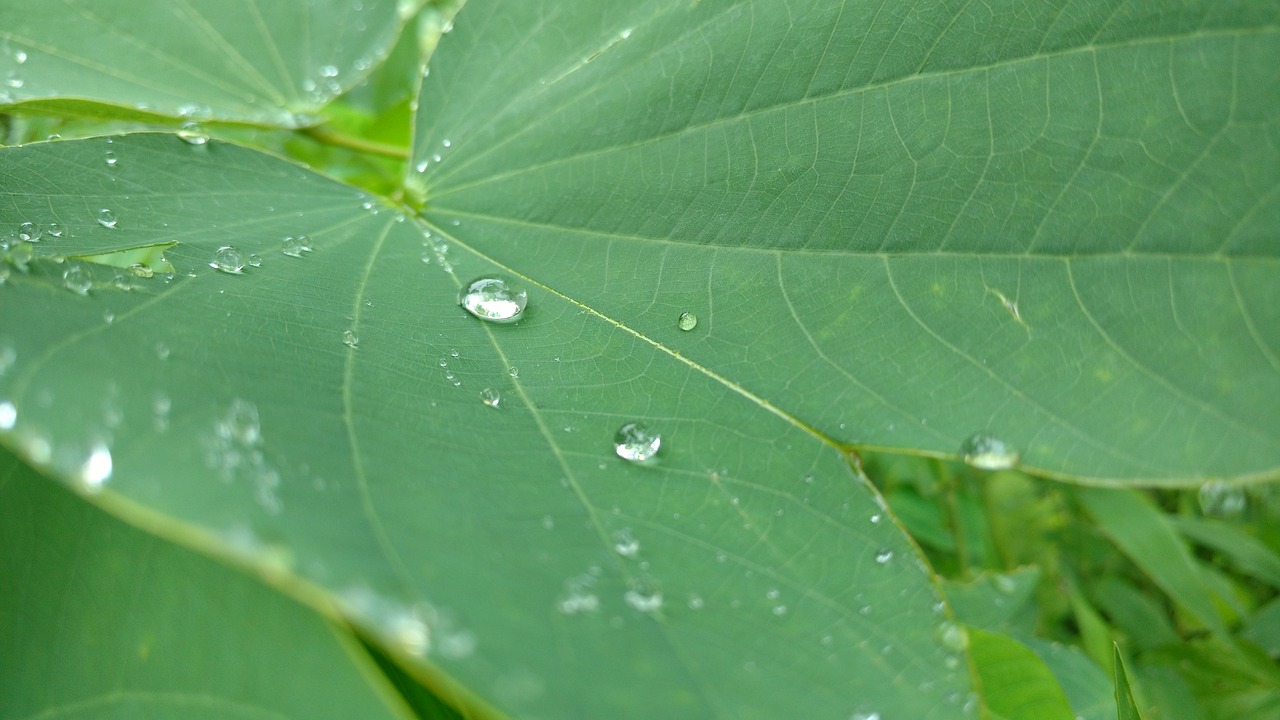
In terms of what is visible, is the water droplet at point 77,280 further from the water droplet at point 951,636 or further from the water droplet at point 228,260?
the water droplet at point 951,636

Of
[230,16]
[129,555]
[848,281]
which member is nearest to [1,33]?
[230,16]

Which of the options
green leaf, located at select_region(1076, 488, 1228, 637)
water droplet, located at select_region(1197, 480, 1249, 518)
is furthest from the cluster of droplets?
green leaf, located at select_region(1076, 488, 1228, 637)

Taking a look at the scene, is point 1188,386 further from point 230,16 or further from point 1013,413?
point 230,16

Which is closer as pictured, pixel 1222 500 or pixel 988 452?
pixel 988 452

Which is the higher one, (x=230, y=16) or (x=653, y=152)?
(x=230, y=16)

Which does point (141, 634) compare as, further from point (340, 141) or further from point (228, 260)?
point (340, 141)

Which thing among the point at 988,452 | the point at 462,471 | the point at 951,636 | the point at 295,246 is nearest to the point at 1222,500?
the point at 988,452
